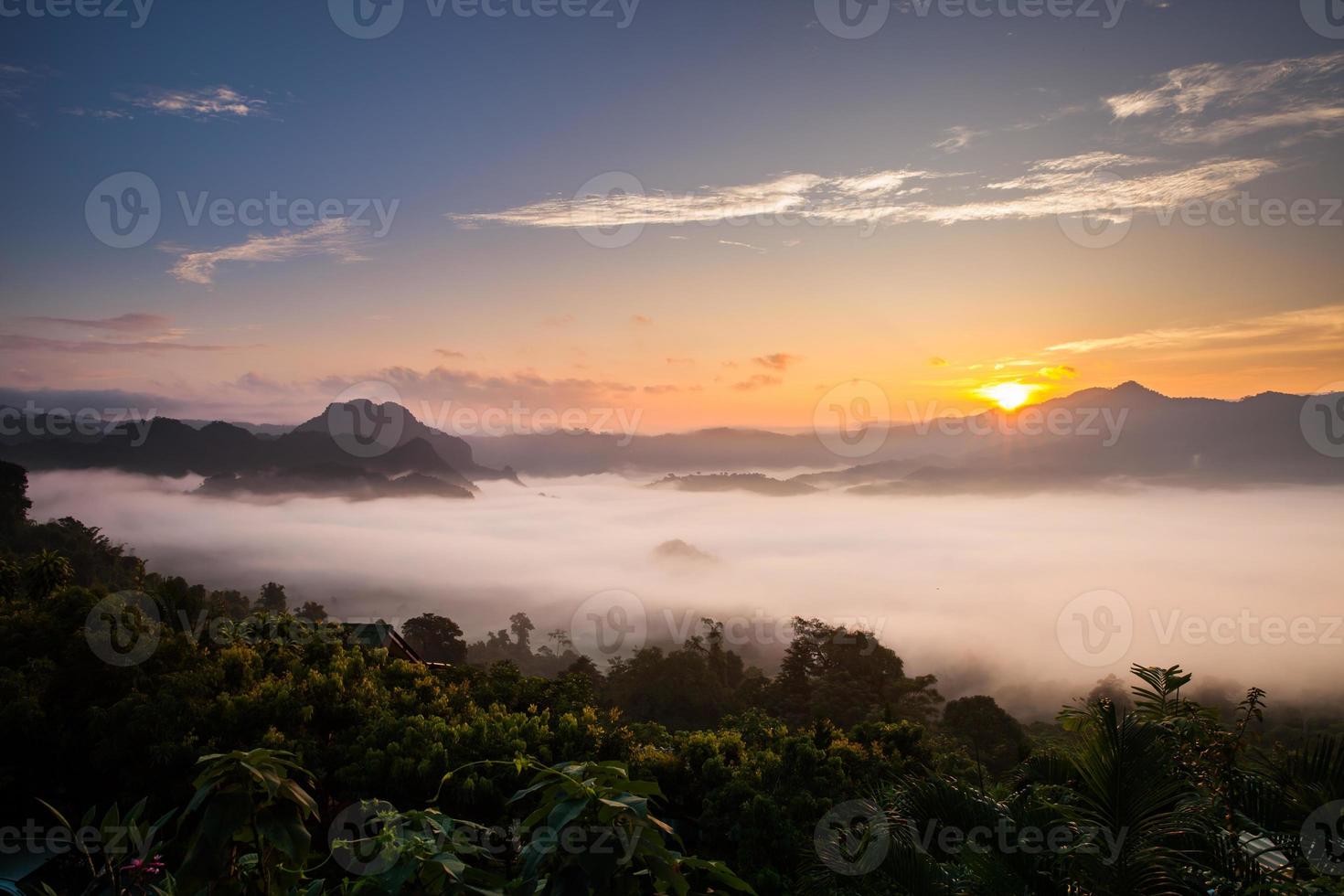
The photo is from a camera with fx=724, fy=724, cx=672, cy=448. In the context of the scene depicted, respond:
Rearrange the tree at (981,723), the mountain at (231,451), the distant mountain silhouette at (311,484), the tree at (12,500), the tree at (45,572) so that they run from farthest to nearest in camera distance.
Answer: the distant mountain silhouette at (311,484)
the mountain at (231,451)
the tree at (12,500)
the tree at (981,723)
the tree at (45,572)

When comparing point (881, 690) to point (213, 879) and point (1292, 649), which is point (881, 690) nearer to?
point (213, 879)

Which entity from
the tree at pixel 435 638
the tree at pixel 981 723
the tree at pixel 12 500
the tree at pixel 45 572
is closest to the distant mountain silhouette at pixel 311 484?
the tree at pixel 12 500

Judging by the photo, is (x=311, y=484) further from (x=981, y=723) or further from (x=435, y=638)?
(x=981, y=723)

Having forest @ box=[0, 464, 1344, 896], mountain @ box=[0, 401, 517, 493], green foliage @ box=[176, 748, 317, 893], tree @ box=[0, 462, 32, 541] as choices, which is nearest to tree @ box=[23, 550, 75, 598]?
forest @ box=[0, 464, 1344, 896]

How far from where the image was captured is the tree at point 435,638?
3709cm

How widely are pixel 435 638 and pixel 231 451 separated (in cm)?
14461

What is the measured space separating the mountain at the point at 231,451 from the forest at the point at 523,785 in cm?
12516

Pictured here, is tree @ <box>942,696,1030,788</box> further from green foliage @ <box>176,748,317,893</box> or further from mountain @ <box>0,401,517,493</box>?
mountain @ <box>0,401,517,493</box>

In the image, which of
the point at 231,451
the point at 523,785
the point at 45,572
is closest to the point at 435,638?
the point at 45,572

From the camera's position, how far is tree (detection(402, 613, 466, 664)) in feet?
122

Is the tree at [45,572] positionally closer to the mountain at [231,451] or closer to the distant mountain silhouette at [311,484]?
the mountain at [231,451]

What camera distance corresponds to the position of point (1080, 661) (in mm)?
116938

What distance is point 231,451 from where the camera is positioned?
512ft

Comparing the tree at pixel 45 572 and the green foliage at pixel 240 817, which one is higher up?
the green foliage at pixel 240 817
